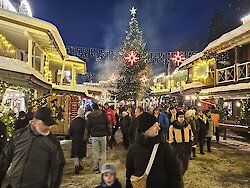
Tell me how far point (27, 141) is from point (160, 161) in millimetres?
1607

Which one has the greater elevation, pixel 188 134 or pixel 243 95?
pixel 243 95

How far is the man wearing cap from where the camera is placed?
3.43m

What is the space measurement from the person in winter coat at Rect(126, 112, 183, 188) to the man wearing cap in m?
0.96

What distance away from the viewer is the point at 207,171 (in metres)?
8.74

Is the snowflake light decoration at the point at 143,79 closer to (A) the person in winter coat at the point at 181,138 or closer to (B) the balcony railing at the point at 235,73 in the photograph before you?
(B) the balcony railing at the point at 235,73

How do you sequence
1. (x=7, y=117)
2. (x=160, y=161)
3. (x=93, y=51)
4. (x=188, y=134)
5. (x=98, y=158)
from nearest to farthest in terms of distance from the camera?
(x=160, y=161) < (x=188, y=134) < (x=98, y=158) < (x=7, y=117) < (x=93, y=51)

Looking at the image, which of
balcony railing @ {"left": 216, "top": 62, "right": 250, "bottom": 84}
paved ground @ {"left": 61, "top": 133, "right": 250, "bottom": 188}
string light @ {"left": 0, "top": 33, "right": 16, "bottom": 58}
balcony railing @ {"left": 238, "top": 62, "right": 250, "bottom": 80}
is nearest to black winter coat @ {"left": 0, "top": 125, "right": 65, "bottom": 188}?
paved ground @ {"left": 61, "top": 133, "right": 250, "bottom": 188}

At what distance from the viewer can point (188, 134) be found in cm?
693

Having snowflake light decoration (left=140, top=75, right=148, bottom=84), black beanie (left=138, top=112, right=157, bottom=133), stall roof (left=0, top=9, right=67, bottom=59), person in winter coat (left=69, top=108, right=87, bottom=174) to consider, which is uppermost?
stall roof (left=0, top=9, right=67, bottom=59)

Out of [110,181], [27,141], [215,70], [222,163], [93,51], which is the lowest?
[222,163]

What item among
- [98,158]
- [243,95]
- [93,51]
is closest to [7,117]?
[98,158]

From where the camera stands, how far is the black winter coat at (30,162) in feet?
11.2

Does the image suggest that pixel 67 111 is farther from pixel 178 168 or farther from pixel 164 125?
pixel 178 168

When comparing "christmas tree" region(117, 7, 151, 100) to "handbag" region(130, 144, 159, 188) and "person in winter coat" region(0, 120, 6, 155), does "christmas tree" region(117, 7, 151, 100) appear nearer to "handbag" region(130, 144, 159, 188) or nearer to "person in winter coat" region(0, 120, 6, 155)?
"person in winter coat" region(0, 120, 6, 155)
